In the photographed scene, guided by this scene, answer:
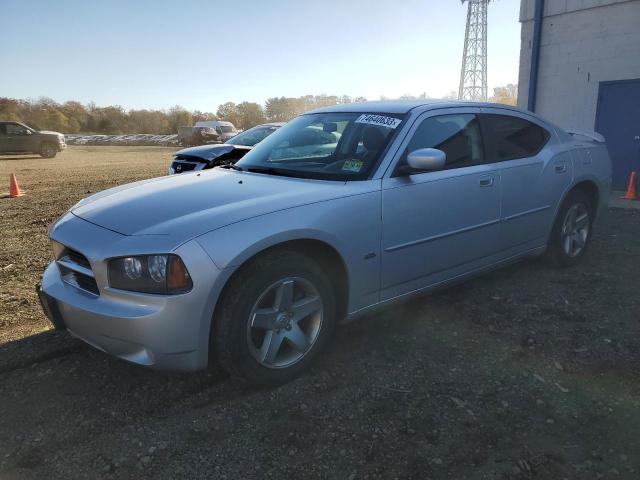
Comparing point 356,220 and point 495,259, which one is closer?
point 356,220

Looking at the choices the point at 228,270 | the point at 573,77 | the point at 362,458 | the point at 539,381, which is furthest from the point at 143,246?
the point at 573,77

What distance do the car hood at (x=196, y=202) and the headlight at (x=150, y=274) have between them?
0.49ft

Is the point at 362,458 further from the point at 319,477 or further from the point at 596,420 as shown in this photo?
the point at 596,420

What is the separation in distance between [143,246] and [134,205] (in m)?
0.61

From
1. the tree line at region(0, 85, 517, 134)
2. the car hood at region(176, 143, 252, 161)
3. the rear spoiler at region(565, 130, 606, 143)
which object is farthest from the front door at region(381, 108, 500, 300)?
the tree line at region(0, 85, 517, 134)

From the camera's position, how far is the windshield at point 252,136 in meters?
9.45

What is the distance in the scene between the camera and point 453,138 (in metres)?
3.86

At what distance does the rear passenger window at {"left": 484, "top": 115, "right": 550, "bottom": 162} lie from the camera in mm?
4173

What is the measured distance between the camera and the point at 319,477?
7.43 ft

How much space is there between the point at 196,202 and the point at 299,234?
648mm

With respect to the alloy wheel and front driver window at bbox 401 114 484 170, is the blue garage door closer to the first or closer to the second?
front driver window at bbox 401 114 484 170

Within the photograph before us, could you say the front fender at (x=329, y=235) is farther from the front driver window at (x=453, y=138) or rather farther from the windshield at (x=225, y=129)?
the windshield at (x=225, y=129)

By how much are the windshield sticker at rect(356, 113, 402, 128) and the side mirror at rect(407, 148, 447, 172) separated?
14.5 inches

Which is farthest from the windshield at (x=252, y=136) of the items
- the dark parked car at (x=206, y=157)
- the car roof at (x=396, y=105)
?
the car roof at (x=396, y=105)
